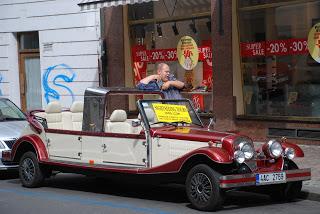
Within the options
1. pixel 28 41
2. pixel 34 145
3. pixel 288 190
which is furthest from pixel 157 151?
pixel 28 41

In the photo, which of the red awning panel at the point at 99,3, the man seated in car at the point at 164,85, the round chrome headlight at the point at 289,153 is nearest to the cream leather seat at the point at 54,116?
the man seated in car at the point at 164,85

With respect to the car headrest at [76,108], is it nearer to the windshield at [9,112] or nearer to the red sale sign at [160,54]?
the windshield at [9,112]

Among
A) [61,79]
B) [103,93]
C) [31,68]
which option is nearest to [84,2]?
[61,79]

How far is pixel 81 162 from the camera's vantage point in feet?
32.2

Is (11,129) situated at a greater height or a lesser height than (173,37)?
lesser

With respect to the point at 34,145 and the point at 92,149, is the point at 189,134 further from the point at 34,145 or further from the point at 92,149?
the point at 34,145

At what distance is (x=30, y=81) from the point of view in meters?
20.3

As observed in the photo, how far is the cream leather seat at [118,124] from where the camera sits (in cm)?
977

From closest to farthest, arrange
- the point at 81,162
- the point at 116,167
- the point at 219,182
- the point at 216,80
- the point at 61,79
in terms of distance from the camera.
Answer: the point at 219,182 → the point at 116,167 → the point at 81,162 → the point at 216,80 → the point at 61,79

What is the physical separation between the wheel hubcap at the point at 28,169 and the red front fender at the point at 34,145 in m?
0.26

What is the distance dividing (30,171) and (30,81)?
1009cm

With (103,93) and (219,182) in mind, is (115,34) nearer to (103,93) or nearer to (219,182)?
(103,93)

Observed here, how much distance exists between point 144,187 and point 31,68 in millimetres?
10663

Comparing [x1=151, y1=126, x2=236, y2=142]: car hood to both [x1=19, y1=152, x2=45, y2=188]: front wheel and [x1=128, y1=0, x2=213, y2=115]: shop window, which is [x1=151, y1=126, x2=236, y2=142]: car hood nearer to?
[x1=19, y1=152, x2=45, y2=188]: front wheel
